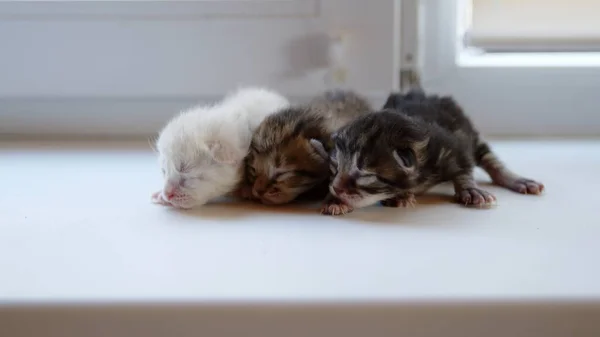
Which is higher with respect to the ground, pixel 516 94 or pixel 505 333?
pixel 516 94

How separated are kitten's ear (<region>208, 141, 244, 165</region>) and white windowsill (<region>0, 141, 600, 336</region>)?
61 millimetres

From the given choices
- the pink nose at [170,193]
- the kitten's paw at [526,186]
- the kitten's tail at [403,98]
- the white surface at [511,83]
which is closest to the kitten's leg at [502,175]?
the kitten's paw at [526,186]

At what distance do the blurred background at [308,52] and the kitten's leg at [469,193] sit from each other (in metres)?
0.35

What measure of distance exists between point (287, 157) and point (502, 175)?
1.03 ft

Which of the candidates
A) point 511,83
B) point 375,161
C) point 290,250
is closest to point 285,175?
point 375,161

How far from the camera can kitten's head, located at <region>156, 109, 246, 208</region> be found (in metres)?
0.87

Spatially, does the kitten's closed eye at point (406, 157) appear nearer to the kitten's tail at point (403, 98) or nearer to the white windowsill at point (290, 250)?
the white windowsill at point (290, 250)

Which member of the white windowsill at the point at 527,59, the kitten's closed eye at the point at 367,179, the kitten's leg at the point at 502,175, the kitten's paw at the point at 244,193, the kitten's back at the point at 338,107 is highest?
the white windowsill at the point at 527,59

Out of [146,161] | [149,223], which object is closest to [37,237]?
[149,223]

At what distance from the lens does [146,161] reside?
3.62 feet

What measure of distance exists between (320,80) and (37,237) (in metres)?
0.63

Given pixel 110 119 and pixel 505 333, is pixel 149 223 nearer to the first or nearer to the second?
pixel 505 333

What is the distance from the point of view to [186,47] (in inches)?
47.0

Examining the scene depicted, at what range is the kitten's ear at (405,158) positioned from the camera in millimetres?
828
